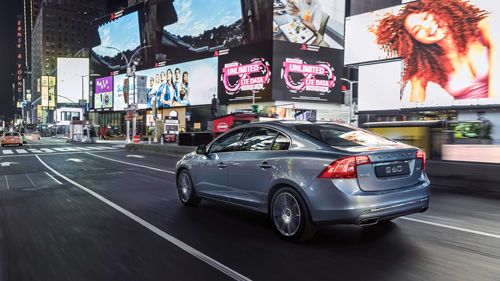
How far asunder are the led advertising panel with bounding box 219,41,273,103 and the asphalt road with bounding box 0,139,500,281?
147 feet

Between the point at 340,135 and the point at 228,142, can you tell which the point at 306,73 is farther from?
the point at 340,135

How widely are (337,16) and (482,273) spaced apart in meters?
58.1

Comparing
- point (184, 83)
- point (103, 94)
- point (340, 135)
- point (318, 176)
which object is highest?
point (184, 83)

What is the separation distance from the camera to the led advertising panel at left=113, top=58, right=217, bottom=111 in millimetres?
59719

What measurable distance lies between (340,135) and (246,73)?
4941 cm

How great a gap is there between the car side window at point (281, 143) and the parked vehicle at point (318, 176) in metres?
0.01

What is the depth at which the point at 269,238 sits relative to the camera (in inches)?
196

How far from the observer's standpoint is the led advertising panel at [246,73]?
5144 cm

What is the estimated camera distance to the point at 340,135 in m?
5.20

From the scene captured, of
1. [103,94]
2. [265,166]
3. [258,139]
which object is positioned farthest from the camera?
[103,94]

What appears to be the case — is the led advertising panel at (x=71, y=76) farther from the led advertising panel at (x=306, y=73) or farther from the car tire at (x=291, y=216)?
the car tire at (x=291, y=216)

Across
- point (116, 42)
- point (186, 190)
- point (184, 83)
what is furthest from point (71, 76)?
point (186, 190)

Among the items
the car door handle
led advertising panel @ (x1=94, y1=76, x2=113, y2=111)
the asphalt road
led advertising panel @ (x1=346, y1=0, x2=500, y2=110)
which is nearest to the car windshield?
the car door handle

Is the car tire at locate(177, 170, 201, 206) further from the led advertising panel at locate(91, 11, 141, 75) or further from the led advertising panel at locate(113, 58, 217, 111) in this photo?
the led advertising panel at locate(91, 11, 141, 75)
